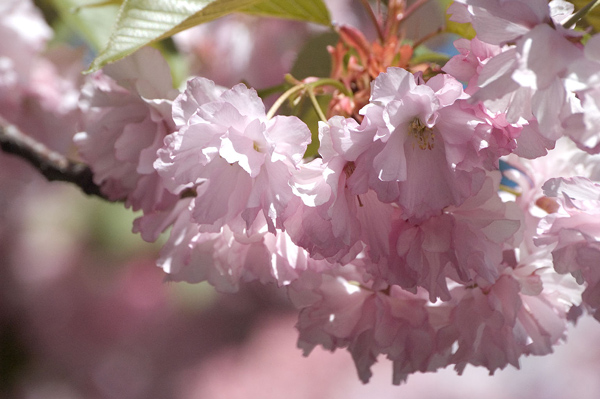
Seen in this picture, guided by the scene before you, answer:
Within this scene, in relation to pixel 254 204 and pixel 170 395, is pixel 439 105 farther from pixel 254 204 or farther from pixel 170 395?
pixel 170 395

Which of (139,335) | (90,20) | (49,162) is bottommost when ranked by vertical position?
(139,335)

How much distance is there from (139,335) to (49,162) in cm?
225

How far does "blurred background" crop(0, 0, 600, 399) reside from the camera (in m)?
2.63

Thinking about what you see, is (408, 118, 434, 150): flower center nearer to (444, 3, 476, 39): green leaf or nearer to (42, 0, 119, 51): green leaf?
(444, 3, 476, 39): green leaf

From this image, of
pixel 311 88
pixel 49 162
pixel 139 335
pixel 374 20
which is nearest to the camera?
pixel 311 88

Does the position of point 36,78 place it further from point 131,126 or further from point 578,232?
point 578,232

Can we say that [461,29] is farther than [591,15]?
Yes

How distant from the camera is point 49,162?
0.92 m

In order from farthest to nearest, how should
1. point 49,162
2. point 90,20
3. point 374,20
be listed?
point 90,20
point 49,162
point 374,20

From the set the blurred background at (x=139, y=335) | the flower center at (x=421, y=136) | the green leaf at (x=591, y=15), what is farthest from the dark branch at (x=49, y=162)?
the blurred background at (x=139, y=335)

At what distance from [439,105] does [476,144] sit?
4cm

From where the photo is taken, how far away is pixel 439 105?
1.51ft

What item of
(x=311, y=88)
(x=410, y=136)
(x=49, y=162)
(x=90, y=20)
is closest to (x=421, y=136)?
(x=410, y=136)

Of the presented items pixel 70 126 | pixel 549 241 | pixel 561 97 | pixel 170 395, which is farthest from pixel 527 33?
pixel 170 395
